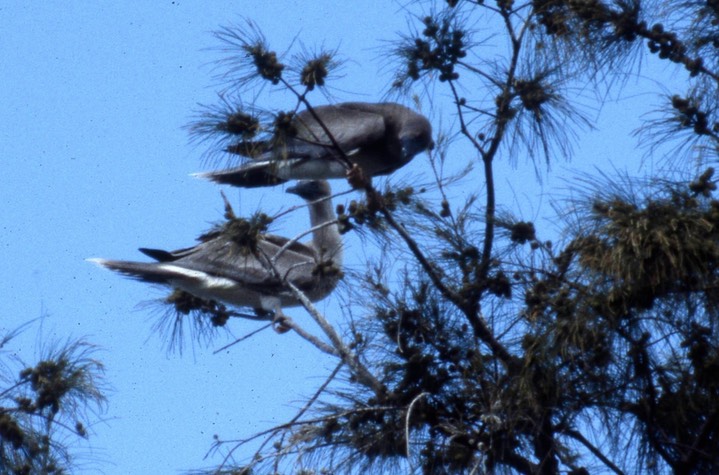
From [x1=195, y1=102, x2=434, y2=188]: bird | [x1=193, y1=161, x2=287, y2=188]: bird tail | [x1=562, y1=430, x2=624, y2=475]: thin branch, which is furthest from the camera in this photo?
[x1=193, y1=161, x2=287, y2=188]: bird tail

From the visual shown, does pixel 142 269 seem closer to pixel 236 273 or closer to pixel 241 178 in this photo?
pixel 236 273

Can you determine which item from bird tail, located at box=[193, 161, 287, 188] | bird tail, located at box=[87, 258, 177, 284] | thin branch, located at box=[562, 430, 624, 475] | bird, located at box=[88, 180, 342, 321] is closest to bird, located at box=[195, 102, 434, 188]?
bird tail, located at box=[193, 161, 287, 188]

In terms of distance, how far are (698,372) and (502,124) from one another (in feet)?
3.80

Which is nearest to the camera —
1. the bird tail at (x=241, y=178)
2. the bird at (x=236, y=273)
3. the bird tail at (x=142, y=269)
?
the bird tail at (x=241, y=178)

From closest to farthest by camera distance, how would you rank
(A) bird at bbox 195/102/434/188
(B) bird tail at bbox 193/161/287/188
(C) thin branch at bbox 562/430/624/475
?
(C) thin branch at bbox 562/430/624/475, (A) bird at bbox 195/102/434/188, (B) bird tail at bbox 193/161/287/188

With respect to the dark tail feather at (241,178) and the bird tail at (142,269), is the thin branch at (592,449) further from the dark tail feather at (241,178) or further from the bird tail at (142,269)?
the bird tail at (142,269)

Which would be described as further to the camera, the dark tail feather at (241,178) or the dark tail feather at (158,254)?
the dark tail feather at (158,254)

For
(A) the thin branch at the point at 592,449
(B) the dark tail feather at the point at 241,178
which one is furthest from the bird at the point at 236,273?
(A) the thin branch at the point at 592,449

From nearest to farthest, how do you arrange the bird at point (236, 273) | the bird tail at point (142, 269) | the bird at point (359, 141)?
the bird at point (359, 141) → the bird at point (236, 273) → the bird tail at point (142, 269)

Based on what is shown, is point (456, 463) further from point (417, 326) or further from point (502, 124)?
point (502, 124)

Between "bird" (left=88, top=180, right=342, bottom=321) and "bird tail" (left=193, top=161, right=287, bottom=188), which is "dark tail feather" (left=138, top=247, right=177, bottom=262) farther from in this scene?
"bird tail" (left=193, top=161, right=287, bottom=188)

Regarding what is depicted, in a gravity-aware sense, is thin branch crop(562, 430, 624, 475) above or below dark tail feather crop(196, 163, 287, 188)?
below

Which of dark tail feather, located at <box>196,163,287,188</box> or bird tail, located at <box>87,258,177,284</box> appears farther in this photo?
bird tail, located at <box>87,258,177,284</box>

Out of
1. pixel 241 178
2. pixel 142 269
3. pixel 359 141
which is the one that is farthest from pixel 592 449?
pixel 142 269
